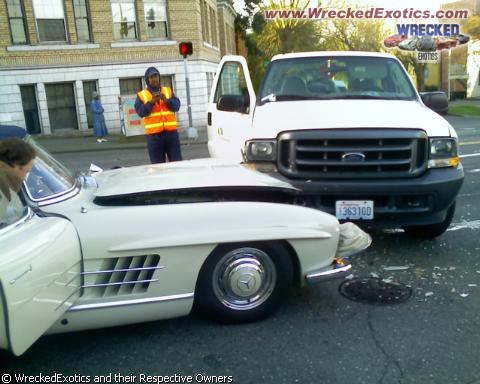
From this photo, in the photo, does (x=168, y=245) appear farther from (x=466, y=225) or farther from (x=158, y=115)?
(x=158, y=115)

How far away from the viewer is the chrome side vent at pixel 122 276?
9.19 feet

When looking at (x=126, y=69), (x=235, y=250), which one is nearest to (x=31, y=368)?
(x=235, y=250)

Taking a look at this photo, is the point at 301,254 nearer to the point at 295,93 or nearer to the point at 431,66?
the point at 295,93

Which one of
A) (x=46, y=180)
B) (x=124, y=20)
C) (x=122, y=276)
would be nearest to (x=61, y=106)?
(x=124, y=20)

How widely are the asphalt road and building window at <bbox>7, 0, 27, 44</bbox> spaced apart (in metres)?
19.0

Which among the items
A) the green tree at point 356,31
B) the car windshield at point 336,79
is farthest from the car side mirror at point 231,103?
the green tree at point 356,31

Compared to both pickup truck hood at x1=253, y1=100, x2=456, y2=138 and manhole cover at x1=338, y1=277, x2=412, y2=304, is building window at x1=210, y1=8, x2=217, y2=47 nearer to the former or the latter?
pickup truck hood at x1=253, y1=100, x2=456, y2=138

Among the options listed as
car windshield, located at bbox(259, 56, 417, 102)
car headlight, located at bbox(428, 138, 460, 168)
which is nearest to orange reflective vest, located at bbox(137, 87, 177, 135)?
car windshield, located at bbox(259, 56, 417, 102)

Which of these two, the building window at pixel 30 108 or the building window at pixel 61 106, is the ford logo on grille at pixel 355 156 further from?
the building window at pixel 30 108

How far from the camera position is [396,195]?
4145 mm

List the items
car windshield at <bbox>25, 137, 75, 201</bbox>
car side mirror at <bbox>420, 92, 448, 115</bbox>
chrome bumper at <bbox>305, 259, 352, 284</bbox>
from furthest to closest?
car side mirror at <bbox>420, 92, 448, 115</bbox> < chrome bumper at <bbox>305, 259, 352, 284</bbox> < car windshield at <bbox>25, 137, 75, 201</bbox>

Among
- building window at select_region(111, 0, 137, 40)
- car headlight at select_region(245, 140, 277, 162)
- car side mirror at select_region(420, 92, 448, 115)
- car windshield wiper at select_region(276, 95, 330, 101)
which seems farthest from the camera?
building window at select_region(111, 0, 137, 40)

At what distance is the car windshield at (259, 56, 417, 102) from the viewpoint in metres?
5.25

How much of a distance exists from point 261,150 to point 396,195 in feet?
4.25
